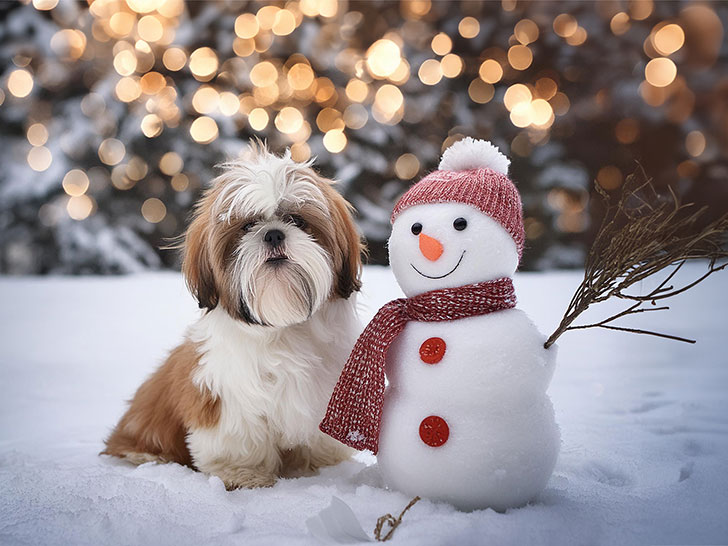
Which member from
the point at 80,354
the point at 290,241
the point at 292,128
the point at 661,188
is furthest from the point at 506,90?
the point at 290,241

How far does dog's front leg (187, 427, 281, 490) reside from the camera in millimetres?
1953

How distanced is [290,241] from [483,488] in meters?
0.88

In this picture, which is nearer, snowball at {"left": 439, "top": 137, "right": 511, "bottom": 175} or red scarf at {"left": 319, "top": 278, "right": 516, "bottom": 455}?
red scarf at {"left": 319, "top": 278, "right": 516, "bottom": 455}

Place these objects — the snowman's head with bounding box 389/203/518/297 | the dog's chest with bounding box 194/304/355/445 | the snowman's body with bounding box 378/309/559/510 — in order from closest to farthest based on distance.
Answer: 1. the snowman's body with bounding box 378/309/559/510
2. the snowman's head with bounding box 389/203/518/297
3. the dog's chest with bounding box 194/304/355/445

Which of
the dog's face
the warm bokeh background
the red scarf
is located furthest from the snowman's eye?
the warm bokeh background

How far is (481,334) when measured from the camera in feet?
5.38

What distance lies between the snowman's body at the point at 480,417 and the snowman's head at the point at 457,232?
143 millimetres

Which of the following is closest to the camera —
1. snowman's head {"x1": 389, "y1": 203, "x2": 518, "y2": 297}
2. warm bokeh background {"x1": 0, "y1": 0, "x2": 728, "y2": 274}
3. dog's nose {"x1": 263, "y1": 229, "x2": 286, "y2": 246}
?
snowman's head {"x1": 389, "y1": 203, "x2": 518, "y2": 297}

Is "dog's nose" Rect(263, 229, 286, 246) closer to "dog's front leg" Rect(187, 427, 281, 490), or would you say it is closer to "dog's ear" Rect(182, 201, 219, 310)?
"dog's ear" Rect(182, 201, 219, 310)

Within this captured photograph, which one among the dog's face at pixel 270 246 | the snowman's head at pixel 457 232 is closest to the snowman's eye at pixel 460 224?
the snowman's head at pixel 457 232

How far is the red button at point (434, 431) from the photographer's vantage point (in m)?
1.60

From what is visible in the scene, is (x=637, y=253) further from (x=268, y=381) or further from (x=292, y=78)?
(x=292, y=78)

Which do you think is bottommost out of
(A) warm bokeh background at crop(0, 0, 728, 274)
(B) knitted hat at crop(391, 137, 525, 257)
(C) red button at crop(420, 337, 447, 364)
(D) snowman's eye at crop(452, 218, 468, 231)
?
(C) red button at crop(420, 337, 447, 364)

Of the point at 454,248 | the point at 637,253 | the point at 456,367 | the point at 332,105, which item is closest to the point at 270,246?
the point at 454,248
